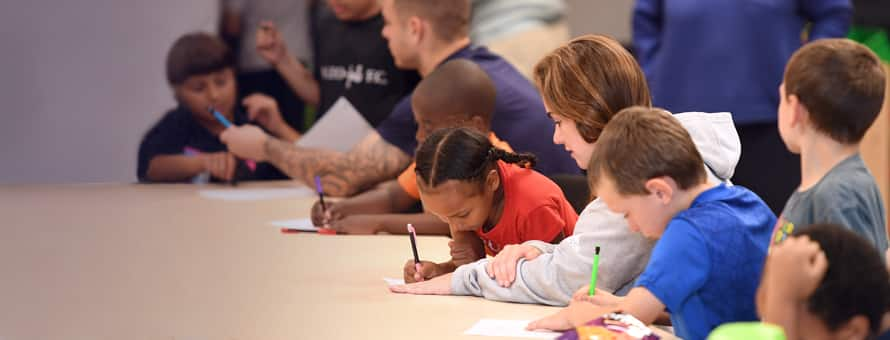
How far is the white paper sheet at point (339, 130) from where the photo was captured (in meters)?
3.34

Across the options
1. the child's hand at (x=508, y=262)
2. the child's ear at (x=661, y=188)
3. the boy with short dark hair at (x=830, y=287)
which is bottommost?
the child's hand at (x=508, y=262)

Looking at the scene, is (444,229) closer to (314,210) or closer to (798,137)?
(314,210)

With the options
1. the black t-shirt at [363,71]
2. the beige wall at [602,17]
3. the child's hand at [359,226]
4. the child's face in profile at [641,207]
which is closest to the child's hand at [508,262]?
the child's face in profile at [641,207]

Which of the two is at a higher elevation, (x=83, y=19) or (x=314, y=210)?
(x=83, y=19)

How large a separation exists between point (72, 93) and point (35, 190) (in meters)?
0.34

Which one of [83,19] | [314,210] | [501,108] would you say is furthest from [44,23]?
[501,108]

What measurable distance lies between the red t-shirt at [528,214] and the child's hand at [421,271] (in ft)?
0.32

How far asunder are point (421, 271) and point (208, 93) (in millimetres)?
2193

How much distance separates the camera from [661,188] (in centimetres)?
140

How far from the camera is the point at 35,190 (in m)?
3.62

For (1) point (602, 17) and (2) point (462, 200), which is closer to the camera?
(2) point (462, 200)

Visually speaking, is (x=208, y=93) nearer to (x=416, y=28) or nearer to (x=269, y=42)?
(x=269, y=42)

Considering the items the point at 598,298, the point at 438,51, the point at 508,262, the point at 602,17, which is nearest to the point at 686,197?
the point at 598,298

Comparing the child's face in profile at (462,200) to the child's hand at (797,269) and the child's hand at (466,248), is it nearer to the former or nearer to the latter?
the child's hand at (466,248)
